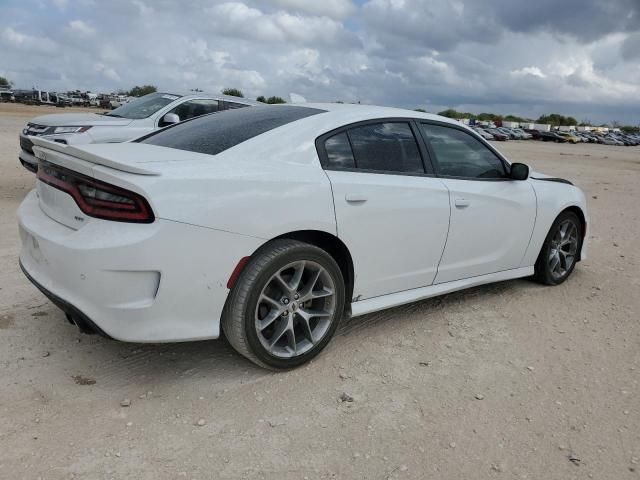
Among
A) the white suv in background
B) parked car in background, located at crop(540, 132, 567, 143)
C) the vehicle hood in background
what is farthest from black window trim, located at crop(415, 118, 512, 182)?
parked car in background, located at crop(540, 132, 567, 143)

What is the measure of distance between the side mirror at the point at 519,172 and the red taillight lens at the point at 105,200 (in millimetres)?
2923

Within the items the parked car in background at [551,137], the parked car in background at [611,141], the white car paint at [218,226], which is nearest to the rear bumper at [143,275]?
the white car paint at [218,226]

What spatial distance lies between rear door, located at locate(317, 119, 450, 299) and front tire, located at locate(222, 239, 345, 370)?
0.76ft

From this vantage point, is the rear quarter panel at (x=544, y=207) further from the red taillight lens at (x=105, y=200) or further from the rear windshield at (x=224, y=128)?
the red taillight lens at (x=105, y=200)

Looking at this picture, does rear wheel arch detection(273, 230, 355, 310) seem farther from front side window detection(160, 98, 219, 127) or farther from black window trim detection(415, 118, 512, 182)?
front side window detection(160, 98, 219, 127)

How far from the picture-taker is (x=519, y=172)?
4.34 m

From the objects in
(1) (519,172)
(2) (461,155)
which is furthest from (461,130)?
(1) (519,172)

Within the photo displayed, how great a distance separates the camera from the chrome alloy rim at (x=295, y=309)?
3.12 metres

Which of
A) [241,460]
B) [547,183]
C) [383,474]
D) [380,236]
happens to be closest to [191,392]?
[241,460]

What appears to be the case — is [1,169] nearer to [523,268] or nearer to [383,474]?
[523,268]

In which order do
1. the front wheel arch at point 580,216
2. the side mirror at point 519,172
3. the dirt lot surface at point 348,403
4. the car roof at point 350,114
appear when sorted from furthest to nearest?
1. the front wheel arch at point 580,216
2. the side mirror at point 519,172
3. the car roof at point 350,114
4. the dirt lot surface at point 348,403

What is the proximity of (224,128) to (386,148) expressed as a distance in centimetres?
106

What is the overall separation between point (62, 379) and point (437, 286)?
97.4 inches

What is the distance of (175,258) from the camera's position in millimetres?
2666
